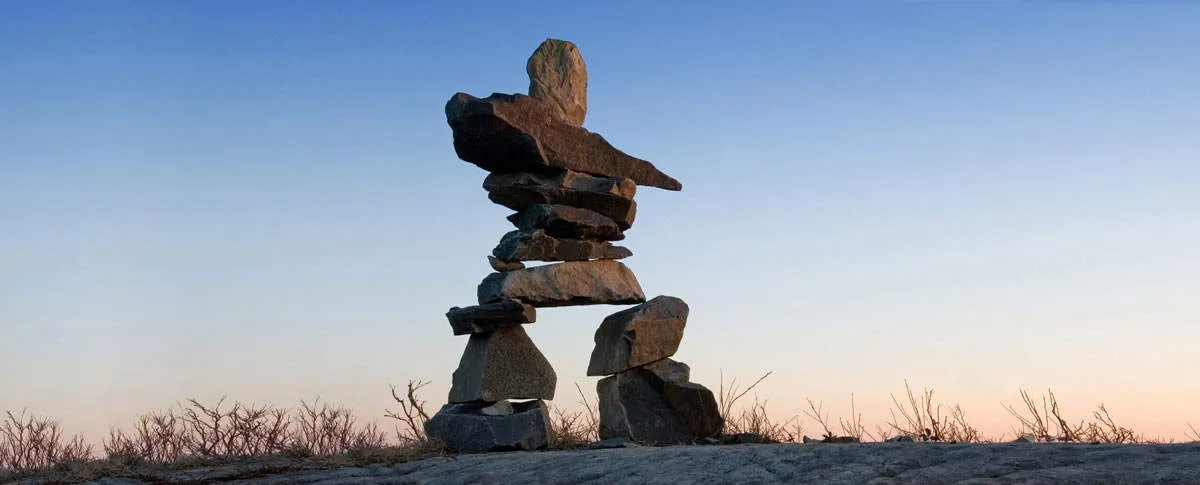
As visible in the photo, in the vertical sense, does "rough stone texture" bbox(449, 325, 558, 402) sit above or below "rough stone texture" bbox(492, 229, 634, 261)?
below

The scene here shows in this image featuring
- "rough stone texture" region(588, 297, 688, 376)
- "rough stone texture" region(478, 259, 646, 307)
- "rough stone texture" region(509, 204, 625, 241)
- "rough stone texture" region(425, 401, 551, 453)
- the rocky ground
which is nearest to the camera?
the rocky ground

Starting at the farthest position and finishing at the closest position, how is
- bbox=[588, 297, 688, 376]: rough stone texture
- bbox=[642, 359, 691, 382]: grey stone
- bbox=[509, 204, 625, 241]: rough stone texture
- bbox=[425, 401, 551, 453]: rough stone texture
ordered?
bbox=[642, 359, 691, 382]: grey stone, bbox=[588, 297, 688, 376]: rough stone texture, bbox=[509, 204, 625, 241]: rough stone texture, bbox=[425, 401, 551, 453]: rough stone texture

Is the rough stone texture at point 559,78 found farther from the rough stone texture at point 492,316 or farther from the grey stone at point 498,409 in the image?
the grey stone at point 498,409

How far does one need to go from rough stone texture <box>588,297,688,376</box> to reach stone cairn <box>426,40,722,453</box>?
1 cm

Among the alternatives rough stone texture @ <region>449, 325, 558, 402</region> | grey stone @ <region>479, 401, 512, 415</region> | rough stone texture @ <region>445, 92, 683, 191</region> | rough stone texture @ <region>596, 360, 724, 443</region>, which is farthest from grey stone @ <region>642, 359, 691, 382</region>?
rough stone texture @ <region>445, 92, 683, 191</region>

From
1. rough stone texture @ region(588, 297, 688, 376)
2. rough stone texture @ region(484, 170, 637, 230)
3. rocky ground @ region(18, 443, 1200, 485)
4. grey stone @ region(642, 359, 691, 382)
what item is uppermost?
rough stone texture @ region(484, 170, 637, 230)

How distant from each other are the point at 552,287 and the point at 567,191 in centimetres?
98

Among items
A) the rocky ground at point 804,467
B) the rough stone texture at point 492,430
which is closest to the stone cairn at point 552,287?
the rough stone texture at point 492,430

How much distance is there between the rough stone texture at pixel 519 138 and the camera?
1038cm

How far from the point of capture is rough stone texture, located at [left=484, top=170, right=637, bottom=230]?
1087cm

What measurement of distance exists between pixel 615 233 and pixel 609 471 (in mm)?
4439

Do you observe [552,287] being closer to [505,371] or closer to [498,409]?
[505,371]

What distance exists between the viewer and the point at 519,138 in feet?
34.5

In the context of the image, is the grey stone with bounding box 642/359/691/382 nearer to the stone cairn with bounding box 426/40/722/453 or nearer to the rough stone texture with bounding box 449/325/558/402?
the stone cairn with bounding box 426/40/722/453
